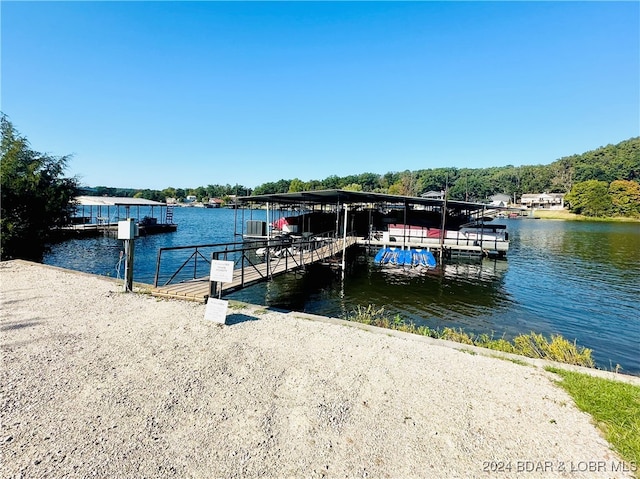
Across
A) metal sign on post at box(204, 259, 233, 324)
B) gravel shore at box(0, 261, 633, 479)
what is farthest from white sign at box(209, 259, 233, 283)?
gravel shore at box(0, 261, 633, 479)

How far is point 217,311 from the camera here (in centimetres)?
664

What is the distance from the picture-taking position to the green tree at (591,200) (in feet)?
261

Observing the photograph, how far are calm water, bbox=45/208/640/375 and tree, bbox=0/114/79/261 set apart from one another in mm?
3364

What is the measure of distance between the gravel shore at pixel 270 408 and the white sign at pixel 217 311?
216 millimetres

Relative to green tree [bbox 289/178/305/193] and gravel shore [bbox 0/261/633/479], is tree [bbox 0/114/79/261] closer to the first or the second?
gravel shore [bbox 0/261/633/479]

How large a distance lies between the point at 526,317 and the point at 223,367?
1143 centimetres

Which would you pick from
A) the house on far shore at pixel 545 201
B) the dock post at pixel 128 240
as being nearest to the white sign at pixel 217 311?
the dock post at pixel 128 240

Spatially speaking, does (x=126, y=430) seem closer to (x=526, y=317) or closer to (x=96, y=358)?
(x=96, y=358)

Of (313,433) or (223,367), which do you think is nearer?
(313,433)

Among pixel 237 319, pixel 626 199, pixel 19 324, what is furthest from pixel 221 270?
pixel 626 199

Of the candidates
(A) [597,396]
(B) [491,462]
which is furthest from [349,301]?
(B) [491,462]

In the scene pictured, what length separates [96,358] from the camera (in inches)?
193

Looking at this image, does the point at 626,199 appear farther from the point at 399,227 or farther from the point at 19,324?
the point at 19,324

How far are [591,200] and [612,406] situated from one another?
341ft
